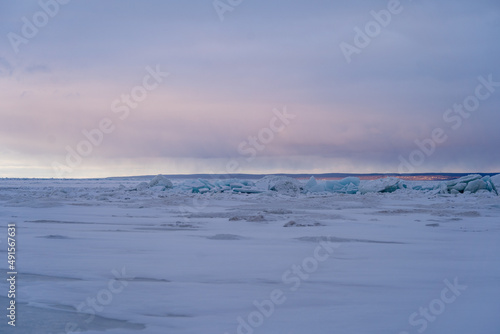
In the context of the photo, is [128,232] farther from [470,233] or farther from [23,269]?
[470,233]

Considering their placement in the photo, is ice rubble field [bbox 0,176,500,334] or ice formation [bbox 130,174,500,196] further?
ice formation [bbox 130,174,500,196]

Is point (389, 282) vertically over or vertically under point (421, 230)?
under

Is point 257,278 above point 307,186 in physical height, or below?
below

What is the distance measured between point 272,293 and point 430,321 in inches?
34.5

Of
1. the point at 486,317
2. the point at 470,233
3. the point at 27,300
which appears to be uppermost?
the point at 470,233

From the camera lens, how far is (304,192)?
16.6 metres

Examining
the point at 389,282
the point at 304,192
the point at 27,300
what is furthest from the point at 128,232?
the point at 304,192

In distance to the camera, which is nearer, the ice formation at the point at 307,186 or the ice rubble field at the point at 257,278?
the ice rubble field at the point at 257,278

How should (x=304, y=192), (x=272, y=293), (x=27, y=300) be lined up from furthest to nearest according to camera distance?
(x=304, y=192) → (x=272, y=293) → (x=27, y=300)

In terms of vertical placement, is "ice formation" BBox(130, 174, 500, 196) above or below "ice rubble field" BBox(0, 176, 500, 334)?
above

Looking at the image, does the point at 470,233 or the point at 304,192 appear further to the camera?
the point at 304,192

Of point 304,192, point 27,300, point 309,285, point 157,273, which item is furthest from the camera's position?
point 304,192

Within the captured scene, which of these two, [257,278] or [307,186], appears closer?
[257,278]

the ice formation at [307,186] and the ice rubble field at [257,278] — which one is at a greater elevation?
the ice formation at [307,186]
